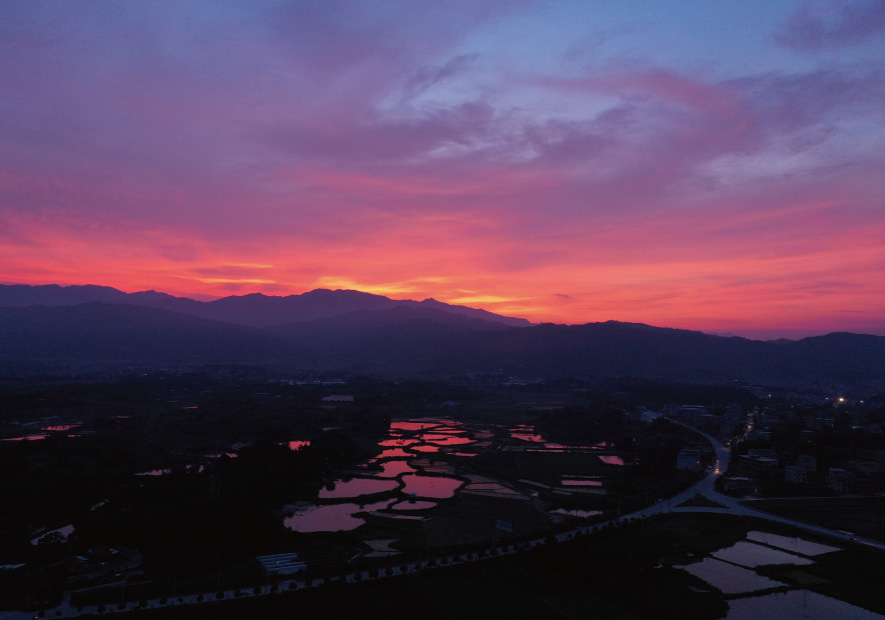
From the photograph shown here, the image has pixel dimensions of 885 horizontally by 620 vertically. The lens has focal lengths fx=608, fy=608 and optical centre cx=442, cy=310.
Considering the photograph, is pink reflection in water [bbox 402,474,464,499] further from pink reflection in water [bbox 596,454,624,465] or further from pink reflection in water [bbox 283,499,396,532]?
pink reflection in water [bbox 596,454,624,465]

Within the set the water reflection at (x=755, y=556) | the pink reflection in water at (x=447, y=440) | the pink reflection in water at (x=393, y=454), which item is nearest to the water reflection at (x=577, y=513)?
the water reflection at (x=755, y=556)

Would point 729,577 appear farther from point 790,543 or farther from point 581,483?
point 581,483

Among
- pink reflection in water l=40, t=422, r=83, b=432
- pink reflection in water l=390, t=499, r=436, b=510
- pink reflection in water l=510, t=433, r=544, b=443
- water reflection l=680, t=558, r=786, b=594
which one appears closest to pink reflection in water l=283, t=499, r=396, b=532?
pink reflection in water l=390, t=499, r=436, b=510

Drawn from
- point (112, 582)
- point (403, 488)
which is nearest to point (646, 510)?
point (403, 488)

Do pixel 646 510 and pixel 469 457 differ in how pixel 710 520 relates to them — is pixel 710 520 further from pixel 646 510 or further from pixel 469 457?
pixel 469 457

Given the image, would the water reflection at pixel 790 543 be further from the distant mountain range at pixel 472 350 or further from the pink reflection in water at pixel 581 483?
the distant mountain range at pixel 472 350

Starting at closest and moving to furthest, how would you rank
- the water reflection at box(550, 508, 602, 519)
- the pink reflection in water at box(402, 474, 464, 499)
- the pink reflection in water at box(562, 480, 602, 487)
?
the water reflection at box(550, 508, 602, 519), the pink reflection in water at box(402, 474, 464, 499), the pink reflection in water at box(562, 480, 602, 487)
